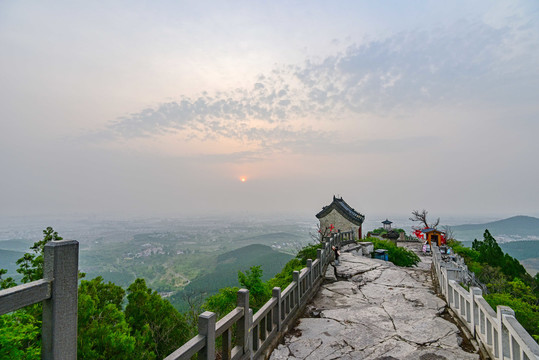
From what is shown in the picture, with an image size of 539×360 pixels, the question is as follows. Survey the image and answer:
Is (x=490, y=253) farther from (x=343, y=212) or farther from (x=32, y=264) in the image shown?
(x=32, y=264)

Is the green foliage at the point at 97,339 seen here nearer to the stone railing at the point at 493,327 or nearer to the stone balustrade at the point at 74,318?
the stone balustrade at the point at 74,318

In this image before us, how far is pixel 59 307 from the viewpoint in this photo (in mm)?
1927

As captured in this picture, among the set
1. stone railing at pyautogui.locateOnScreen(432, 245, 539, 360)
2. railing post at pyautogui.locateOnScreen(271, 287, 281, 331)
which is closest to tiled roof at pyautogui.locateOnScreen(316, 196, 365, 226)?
stone railing at pyautogui.locateOnScreen(432, 245, 539, 360)

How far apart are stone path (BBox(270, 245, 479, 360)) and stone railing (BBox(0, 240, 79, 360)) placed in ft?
12.2

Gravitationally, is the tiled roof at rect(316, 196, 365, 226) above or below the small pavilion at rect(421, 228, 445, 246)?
above

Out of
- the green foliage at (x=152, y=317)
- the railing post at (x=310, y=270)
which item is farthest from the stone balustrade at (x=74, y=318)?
the green foliage at (x=152, y=317)

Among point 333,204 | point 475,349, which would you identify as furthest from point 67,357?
point 333,204

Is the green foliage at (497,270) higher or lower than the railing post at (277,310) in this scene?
lower

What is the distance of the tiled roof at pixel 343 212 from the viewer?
2403 centimetres

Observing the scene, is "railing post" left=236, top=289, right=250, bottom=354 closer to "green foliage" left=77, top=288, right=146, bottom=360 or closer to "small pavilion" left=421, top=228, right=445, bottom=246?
"green foliage" left=77, top=288, right=146, bottom=360

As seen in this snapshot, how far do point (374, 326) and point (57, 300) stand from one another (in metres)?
6.12

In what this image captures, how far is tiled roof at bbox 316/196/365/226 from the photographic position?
2403cm

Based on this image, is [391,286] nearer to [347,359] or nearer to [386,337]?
[386,337]

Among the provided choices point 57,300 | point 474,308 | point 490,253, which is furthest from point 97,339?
point 490,253
